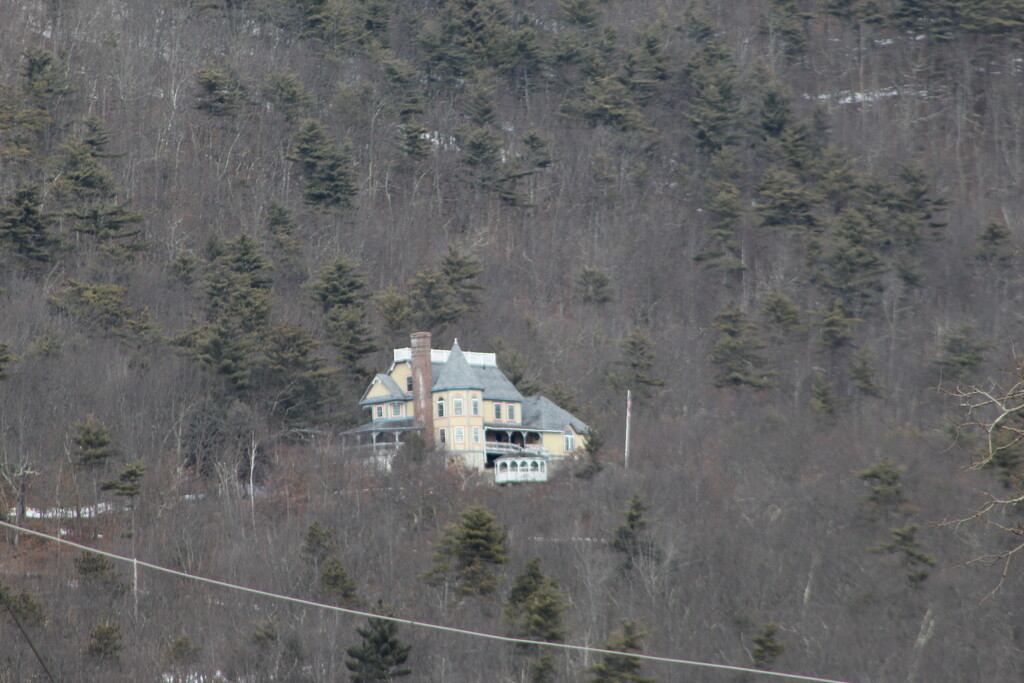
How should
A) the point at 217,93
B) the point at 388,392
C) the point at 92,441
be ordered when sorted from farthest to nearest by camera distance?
the point at 217,93
the point at 388,392
the point at 92,441

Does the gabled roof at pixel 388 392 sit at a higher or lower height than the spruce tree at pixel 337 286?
lower

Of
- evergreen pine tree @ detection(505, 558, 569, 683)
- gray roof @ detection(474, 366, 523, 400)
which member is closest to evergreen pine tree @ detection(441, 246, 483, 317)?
gray roof @ detection(474, 366, 523, 400)

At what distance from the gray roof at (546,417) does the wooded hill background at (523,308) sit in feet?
7.64

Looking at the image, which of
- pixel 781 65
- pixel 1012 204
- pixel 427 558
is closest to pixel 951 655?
pixel 427 558

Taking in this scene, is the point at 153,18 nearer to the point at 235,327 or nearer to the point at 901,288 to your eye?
the point at 235,327

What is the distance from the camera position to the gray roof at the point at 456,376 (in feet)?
190

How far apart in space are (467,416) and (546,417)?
150 inches

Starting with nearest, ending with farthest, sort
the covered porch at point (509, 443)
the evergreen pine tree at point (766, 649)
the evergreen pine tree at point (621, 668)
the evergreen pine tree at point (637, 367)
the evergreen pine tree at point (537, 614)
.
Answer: the evergreen pine tree at point (621, 668)
the evergreen pine tree at point (537, 614)
the evergreen pine tree at point (766, 649)
the covered porch at point (509, 443)
the evergreen pine tree at point (637, 367)

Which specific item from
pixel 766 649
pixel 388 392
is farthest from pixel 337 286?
Result: pixel 766 649

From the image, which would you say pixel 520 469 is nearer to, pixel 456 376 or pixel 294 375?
pixel 456 376

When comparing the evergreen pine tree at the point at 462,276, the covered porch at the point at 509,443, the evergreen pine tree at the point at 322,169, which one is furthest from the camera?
the evergreen pine tree at the point at 322,169

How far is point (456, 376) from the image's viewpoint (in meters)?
58.1

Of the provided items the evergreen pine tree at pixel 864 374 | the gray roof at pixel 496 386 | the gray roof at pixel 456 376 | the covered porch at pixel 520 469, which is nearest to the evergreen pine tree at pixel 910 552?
the covered porch at pixel 520 469

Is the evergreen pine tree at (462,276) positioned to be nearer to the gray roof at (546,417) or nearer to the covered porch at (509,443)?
the gray roof at (546,417)
